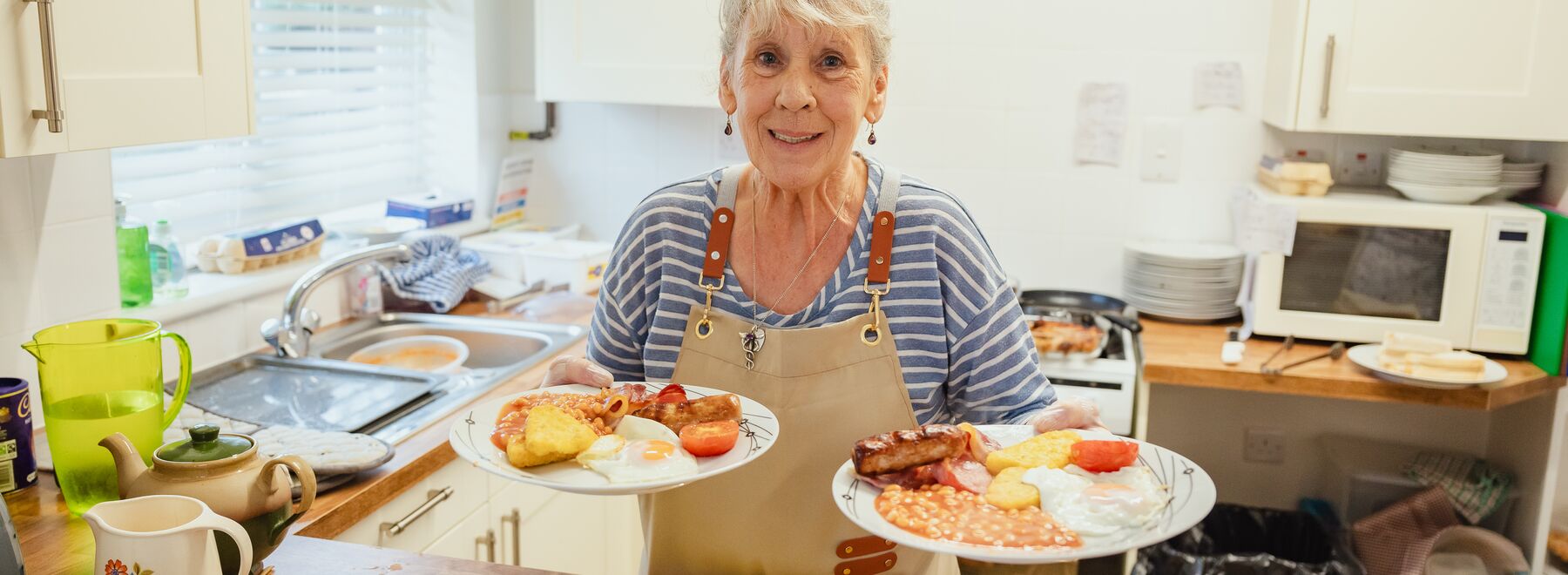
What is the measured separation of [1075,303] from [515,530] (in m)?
1.55

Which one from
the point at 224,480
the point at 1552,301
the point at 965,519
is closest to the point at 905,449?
the point at 965,519

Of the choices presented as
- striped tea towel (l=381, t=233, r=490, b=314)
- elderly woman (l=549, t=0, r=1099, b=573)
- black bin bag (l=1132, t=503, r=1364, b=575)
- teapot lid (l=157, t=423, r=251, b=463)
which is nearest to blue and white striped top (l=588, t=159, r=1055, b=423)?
elderly woman (l=549, t=0, r=1099, b=573)

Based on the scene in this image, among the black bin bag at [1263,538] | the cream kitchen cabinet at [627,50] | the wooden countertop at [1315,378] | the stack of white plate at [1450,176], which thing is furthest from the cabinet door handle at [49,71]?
the stack of white plate at [1450,176]

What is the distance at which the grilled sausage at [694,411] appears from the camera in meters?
1.34

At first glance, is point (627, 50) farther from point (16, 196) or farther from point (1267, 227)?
point (1267, 227)

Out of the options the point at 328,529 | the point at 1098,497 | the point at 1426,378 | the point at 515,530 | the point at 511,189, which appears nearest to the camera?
the point at 1098,497

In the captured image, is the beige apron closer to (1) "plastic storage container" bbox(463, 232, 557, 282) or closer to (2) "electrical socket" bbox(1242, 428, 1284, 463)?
(1) "plastic storage container" bbox(463, 232, 557, 282)

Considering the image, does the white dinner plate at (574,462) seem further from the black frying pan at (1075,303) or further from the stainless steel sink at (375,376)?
the black frying pan at (1075,303)

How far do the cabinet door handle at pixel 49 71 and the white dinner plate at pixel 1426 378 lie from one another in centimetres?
240

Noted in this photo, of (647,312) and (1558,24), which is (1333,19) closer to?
(1558,24)

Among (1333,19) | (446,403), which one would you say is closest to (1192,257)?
(1333,19)

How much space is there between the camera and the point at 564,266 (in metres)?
3.01

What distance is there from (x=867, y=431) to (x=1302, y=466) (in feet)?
6.88

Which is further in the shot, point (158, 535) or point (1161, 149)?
point (1161, 149)
